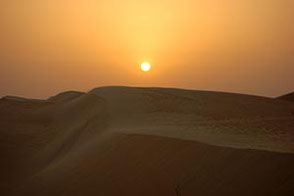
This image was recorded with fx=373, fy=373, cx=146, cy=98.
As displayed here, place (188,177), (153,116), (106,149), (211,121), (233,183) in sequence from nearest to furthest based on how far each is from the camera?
(233,183)
(188,177)
(106,149)
(211,121)
(153,116)

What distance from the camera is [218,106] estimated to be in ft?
35.1

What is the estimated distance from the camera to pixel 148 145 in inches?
257

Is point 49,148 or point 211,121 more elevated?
point 211,121

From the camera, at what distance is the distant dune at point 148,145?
5.10m

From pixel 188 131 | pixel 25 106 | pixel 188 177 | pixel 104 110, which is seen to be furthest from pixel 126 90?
pixel 188 177

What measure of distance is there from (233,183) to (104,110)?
5.81 metres

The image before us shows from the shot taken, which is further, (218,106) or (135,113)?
(218,106)

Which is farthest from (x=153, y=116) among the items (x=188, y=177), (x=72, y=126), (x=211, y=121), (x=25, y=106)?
(x=25, y=106)

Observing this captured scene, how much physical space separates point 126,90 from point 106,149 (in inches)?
200

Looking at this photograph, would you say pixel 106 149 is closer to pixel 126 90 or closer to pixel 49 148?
pixel 49 148

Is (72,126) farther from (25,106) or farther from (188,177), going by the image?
(188,177)

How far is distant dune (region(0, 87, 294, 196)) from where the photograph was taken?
510cm

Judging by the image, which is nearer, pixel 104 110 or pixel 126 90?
pixel 104 110

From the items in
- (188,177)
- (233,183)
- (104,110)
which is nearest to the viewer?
(233,183)
